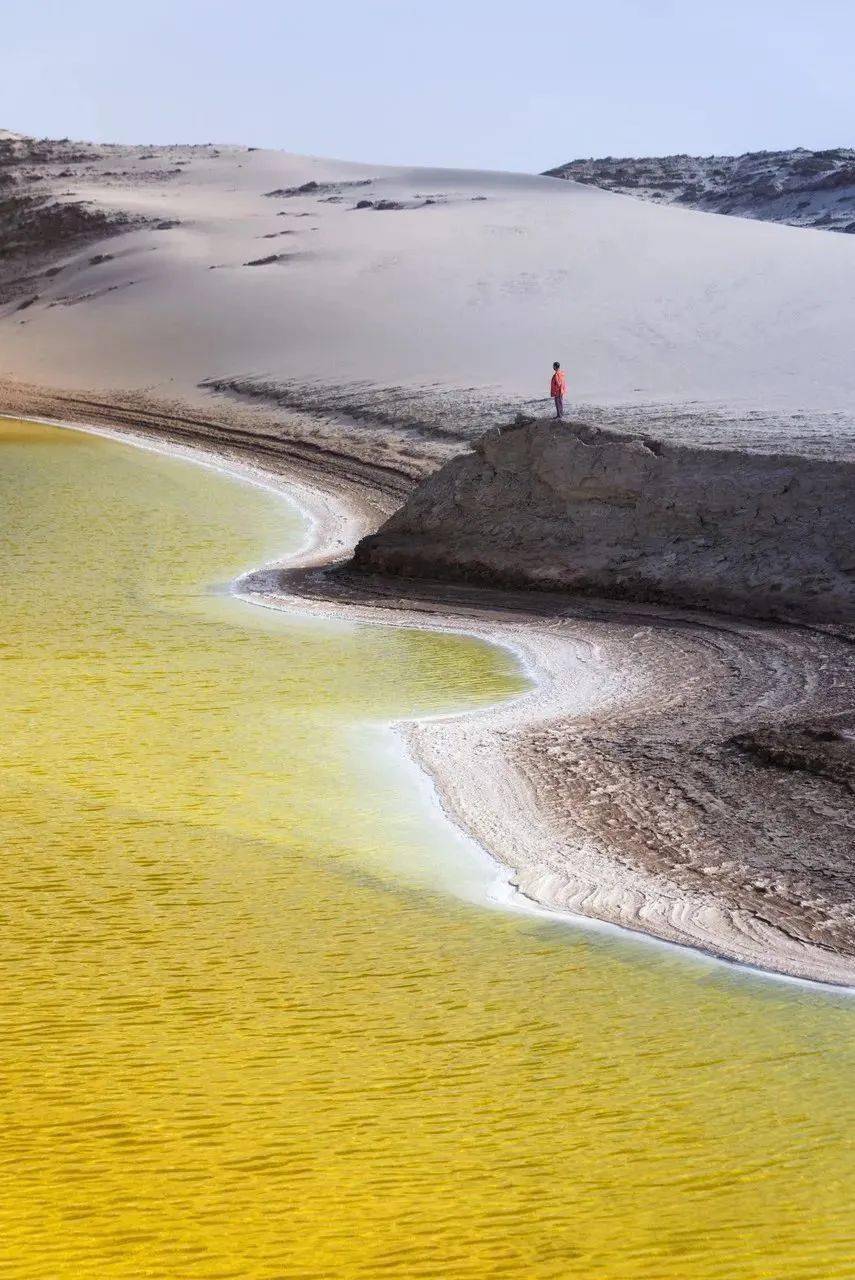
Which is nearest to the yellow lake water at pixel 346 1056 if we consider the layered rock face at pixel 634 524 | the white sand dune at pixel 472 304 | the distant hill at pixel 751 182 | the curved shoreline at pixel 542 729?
the curved shoreline at pixel 542 729

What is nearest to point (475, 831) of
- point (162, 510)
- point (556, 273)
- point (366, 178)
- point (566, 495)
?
point (566, 495)

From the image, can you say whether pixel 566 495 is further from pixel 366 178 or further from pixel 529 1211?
pixel 366 178

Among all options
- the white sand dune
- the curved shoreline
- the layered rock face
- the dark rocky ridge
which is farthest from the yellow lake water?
the dark rocky ridge

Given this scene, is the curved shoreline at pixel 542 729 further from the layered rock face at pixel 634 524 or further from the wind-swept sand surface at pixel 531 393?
the layered rock face at pixel 634 524

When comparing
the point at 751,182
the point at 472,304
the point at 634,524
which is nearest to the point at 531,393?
the point at 472,304

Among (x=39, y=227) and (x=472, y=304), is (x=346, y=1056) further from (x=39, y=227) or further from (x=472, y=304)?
(x=39, y=227)

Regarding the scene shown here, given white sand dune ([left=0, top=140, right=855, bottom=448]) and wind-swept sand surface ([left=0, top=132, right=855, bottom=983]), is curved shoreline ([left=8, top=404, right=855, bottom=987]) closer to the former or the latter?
wind-swept sand surface ([left=0, top=132, right=855, bottom=983])
